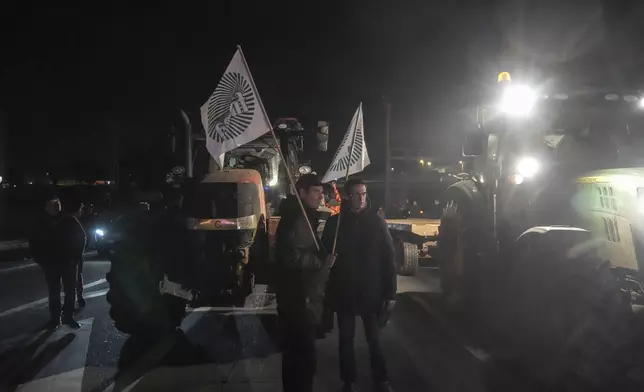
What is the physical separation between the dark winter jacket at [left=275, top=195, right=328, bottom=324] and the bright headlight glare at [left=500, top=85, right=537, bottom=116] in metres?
3.89

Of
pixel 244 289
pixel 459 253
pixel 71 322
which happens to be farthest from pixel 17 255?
pixel 459 253

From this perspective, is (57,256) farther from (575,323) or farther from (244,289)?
(575,323)

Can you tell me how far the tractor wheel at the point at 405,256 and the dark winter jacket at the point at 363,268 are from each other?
525 centimetres

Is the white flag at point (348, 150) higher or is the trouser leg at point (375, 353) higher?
the white flag at point (348, 150)

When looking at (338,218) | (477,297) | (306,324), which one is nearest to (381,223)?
(338,218)

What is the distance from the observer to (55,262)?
25.6 feet

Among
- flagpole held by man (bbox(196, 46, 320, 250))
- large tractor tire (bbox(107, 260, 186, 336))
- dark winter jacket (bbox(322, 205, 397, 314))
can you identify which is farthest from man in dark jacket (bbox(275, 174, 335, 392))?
large tractor tire (bbox(107, 260, 186, 336))

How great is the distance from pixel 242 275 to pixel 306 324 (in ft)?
9.60

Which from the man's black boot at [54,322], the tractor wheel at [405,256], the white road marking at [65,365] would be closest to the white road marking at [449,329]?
the tractor wheel at [405,256]

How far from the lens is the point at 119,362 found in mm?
6289

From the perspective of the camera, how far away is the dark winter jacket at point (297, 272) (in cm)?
461

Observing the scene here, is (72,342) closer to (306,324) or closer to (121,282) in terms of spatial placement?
(121,282)

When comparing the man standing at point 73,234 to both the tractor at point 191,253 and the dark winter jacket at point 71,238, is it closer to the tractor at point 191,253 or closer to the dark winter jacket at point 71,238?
the dark winter jacket at point 71,238

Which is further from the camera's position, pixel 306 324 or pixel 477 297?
pixel 477 297
